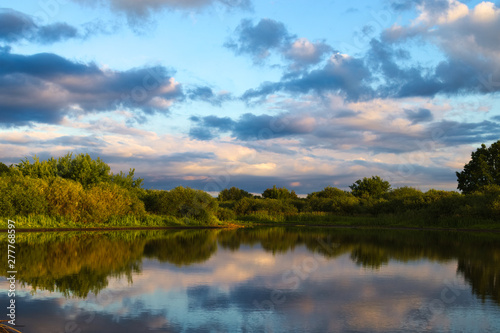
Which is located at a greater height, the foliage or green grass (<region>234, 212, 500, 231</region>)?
the foliage

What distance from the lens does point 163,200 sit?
44.1m

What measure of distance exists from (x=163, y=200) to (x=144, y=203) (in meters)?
2.03

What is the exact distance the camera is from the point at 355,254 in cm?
1928

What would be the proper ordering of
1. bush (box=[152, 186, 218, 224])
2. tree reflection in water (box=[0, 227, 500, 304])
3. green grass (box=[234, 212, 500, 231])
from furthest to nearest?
1. bush (box=[152, 186, 218, 224])
2. green grass (box=[234, 212, 500, 231])
3. tree reflection in water (box=[0, 227, 500, 304])

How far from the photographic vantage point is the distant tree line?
3344 cm

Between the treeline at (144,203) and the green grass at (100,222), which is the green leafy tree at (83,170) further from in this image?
the green grass at (100,222)

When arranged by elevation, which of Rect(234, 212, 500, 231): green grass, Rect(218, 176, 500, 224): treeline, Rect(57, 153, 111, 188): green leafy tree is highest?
Rect(57, 153, 111, 188): green leafy tree

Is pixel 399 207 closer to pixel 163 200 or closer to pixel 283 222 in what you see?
pixel 283 222

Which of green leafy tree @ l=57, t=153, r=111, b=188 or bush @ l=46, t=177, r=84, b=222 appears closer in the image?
bush @ l=46, t=177, r=84, b=222

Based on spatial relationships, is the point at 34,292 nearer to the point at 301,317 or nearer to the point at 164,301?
the point at 164,301

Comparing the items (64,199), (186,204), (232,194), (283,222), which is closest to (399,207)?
(283,222)

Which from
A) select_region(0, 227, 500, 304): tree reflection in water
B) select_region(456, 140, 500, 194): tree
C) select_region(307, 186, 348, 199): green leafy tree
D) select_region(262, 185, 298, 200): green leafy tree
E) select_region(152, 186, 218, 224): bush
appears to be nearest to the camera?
select_region(0, 227, 500, 304): tree reflection in water

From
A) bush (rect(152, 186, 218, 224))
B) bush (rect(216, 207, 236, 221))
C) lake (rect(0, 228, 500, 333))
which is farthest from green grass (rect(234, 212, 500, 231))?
lake (rect(0, 228, 500, 333))

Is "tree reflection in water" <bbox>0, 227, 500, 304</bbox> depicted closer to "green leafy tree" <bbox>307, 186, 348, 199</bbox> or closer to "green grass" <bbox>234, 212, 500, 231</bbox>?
"green grass" <bbox>234, 212, 500, 231</bbox>
